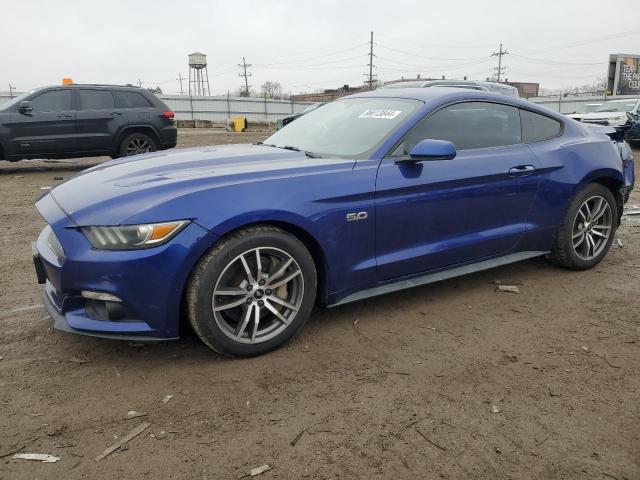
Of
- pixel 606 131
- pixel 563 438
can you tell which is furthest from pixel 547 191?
pixel 563 438

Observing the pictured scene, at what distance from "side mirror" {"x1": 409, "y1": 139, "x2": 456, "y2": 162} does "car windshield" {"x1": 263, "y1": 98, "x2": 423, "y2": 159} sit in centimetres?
26

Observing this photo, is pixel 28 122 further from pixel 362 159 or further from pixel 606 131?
pixel 606 131

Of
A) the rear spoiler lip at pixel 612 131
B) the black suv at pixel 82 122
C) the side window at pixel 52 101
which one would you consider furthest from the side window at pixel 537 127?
the side window at pixel 52 101

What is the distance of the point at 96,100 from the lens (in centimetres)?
1033

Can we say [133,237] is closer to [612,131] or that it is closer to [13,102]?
[612,131]

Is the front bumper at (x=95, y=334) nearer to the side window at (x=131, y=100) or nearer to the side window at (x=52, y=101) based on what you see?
the side window at (x=52, y=101)

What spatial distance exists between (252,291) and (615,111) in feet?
54.4

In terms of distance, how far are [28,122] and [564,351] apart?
1020 centimetres

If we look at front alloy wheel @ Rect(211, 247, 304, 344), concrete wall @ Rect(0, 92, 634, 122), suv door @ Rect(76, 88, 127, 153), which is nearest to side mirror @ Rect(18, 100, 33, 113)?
suv door @ Rect(76, 88, 127, 153)

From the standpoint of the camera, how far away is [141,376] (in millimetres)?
2715

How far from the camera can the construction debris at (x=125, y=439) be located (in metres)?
2.12

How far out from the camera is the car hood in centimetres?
264

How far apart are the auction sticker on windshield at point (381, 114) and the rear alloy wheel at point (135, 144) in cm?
801

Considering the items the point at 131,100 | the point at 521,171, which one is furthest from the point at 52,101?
the point at 521,171
